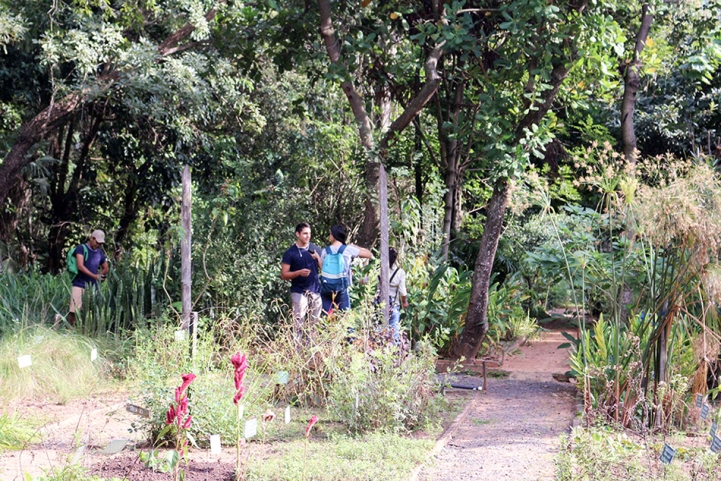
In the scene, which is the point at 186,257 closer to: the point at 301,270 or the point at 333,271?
the point at 301,270

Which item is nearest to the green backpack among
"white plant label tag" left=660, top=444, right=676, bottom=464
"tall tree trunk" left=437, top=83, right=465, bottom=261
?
"tall tree trunk" left=437, top=83, right=465, bottom=261

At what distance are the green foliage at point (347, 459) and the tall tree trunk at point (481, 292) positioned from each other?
11.3 ft

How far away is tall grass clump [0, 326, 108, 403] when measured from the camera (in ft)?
23.6

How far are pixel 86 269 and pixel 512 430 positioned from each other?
5.85 m

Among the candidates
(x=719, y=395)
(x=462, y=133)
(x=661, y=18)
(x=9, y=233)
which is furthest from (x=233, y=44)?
(x=9, y=233)

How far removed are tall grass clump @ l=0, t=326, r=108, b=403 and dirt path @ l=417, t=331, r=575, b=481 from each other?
3624 millimetres

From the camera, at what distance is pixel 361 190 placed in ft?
35.2

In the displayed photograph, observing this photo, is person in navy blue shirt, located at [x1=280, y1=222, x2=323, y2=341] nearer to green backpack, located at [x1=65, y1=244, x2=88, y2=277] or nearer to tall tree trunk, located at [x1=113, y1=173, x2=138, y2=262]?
green backpack, located at [x1=65, y1=244, x2=88, y2=277]

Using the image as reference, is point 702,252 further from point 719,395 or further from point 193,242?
point 193,242

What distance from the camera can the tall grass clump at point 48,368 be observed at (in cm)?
718

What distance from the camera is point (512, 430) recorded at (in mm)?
6586

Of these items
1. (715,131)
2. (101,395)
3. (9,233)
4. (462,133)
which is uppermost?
(715,131)

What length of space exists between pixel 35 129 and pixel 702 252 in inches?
399

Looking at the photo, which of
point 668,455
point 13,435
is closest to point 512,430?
point 668,455
